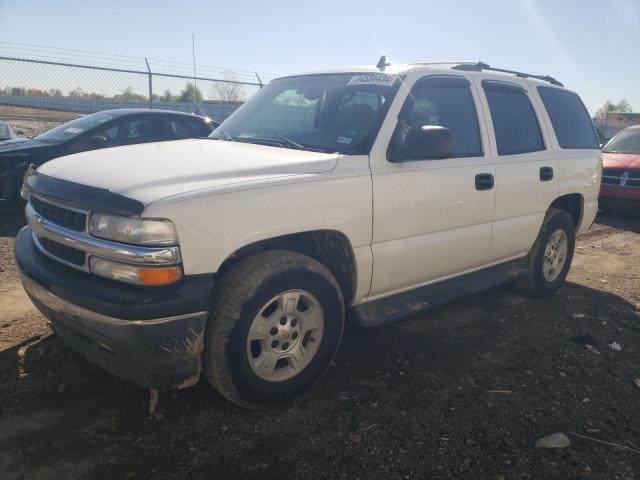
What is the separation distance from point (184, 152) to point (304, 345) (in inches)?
55.6

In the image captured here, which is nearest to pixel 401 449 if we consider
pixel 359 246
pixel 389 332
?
pixel 359 246

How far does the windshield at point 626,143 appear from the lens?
984 cm

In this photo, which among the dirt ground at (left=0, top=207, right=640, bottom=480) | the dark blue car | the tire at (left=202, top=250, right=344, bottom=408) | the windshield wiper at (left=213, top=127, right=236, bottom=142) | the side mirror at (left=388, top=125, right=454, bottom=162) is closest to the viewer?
the dirt ground at (left=0, top=207, right=640, bottom=480)

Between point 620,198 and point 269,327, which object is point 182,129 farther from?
point 620,198

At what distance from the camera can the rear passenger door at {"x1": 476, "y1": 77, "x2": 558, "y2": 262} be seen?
4.05m

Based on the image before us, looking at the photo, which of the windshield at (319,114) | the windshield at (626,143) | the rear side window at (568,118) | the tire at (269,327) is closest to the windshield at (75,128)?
the windshield at (319,114)

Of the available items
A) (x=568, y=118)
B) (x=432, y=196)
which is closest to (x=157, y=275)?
(x=432, y=196)

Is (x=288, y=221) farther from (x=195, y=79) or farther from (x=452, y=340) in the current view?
(x=195, y=79)

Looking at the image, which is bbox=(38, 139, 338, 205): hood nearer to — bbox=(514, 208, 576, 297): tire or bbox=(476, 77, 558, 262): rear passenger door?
bbox=(476, 77, 558, 262): rear passenger door

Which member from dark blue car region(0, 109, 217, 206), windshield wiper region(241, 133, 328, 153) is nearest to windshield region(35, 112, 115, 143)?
dark blue car region(0, 109, 217, 206)

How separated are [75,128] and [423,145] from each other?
6.14 meters

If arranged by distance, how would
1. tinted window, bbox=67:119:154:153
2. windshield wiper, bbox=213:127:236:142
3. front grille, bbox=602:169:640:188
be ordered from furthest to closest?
1. front grille, bbox=602:169:640:188
2. tinted window, bbox=67:119:154:153
3. windshield wiper, bbox=213:127:236:142

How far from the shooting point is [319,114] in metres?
3.53

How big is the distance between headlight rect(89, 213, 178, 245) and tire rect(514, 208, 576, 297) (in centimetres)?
356
